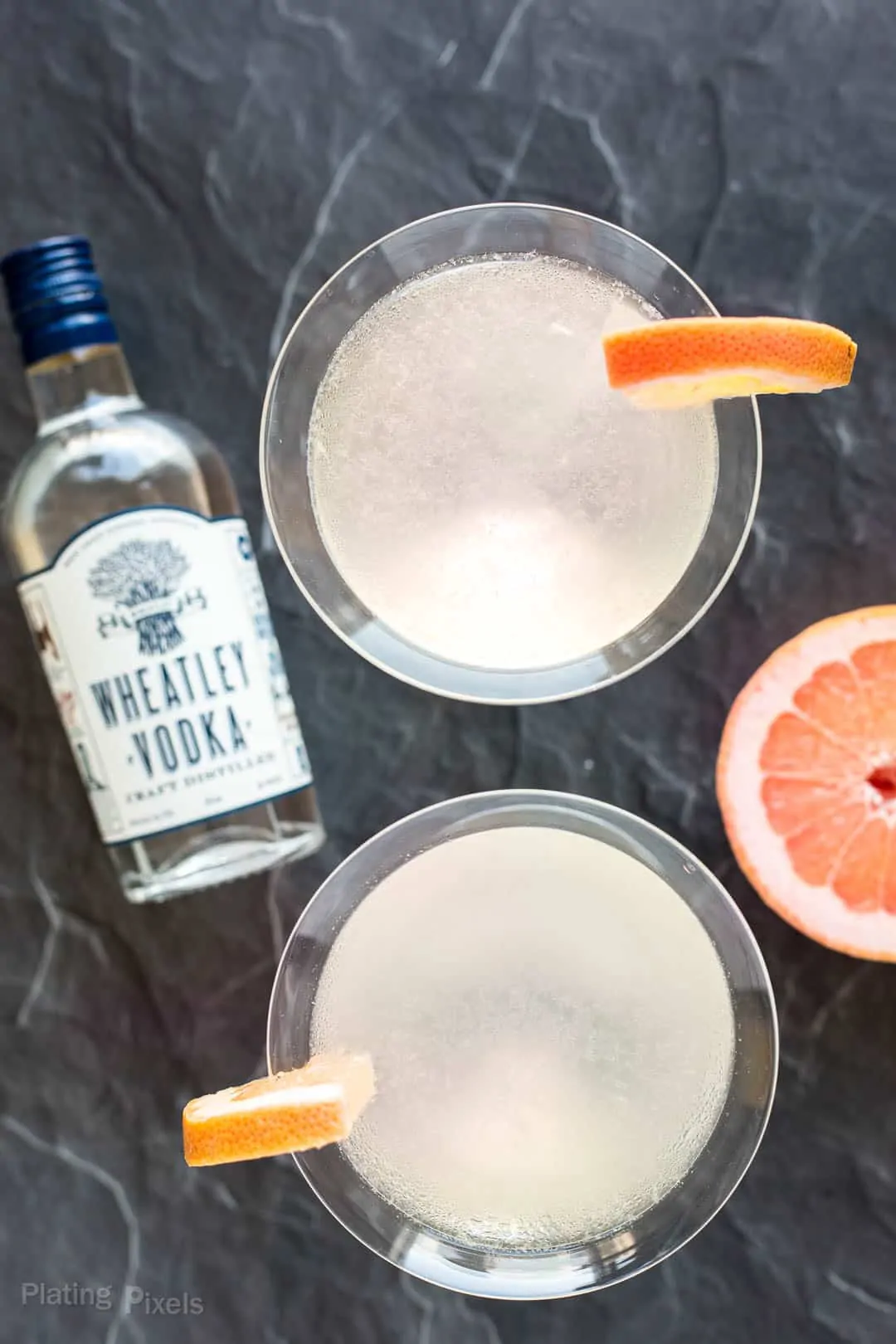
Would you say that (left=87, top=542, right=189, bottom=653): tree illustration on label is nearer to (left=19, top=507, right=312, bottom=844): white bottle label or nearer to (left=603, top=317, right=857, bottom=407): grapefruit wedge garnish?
(left=19, top=507, right=312, bottom=844): white bottle label

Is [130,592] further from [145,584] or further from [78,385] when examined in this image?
[78,385]

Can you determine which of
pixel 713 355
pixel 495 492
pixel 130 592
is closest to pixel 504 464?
pixel 495 492

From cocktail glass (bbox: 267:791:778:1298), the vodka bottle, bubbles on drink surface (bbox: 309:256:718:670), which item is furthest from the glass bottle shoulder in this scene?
cocktail glass (bbox: 267:791:778:1298)

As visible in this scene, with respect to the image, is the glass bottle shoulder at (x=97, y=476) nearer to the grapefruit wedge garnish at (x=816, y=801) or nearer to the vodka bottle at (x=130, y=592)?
the vodka bottle at (x=130, y=592)

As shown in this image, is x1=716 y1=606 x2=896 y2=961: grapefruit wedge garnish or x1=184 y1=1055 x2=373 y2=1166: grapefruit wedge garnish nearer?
x1=184 y1=1055 x2=373 y2=1166: grapefruit wedge garnish

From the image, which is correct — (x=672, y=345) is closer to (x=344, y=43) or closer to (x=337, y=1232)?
(x=344, y=43)
